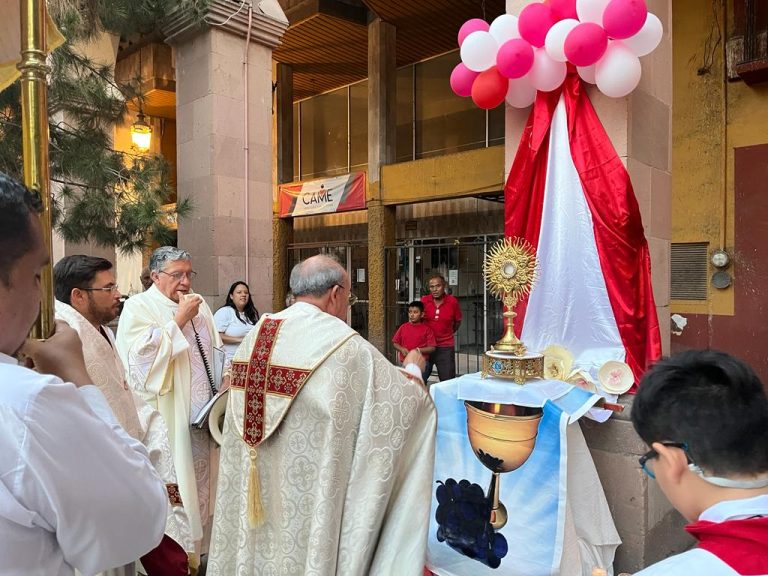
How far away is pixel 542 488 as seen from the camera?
303 centimetres

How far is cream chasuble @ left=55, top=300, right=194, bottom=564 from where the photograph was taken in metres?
2.43

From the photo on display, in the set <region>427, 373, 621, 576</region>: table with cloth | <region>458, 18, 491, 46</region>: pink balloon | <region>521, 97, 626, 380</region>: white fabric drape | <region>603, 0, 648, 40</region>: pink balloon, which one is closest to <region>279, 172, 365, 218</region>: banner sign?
→ <region>458, 18, 491, 46</region>: pink balloon

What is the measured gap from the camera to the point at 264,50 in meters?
6.51

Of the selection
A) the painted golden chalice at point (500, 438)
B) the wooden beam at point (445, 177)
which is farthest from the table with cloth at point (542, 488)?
the wooden beam at point (445, 177)

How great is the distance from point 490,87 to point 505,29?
0.37 m

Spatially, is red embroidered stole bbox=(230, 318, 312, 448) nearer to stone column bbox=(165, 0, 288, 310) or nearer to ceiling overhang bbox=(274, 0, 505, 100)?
stone column bbox=(165, 0, 288, 310)

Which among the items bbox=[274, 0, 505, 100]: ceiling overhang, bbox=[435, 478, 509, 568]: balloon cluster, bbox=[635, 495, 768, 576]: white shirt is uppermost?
bbox=[274, 0, 505, 100]: ceiling overhang

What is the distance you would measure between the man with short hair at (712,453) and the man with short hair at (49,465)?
3.11 ft

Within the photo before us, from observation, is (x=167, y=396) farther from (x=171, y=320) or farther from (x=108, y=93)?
(x=108, y=93)

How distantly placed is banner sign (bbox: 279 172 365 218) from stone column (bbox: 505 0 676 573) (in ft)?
26.9

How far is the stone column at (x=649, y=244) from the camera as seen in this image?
3.28m

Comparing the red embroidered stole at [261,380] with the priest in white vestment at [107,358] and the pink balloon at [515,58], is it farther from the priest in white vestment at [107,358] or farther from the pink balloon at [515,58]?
the pink balloon at [515,58]

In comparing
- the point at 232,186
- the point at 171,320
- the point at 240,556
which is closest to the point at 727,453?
the point at 240,556

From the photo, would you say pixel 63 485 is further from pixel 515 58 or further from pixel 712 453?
pixel 515 58
